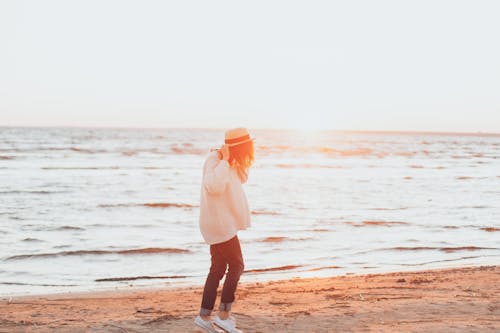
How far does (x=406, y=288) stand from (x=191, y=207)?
32.2ft

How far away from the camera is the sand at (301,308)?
18.4 feet

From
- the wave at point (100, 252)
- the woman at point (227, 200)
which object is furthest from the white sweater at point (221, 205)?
the wave at point (100, 252)

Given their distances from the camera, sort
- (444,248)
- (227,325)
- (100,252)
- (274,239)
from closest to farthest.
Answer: (227,325) < (100,252) < (444,248) < (274,239)

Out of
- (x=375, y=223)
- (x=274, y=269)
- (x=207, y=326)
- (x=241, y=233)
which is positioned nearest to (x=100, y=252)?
(x=241, y=233)

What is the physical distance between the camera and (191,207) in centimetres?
1644

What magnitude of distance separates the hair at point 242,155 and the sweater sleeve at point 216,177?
0.44ft

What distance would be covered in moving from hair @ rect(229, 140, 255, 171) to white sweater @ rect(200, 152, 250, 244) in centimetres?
7

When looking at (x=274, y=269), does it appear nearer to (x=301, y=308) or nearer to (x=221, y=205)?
(x=301, y=308)

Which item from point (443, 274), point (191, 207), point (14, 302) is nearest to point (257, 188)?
point (191, 207)

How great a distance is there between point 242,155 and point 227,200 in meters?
0.38

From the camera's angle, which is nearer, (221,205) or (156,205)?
(221,205)

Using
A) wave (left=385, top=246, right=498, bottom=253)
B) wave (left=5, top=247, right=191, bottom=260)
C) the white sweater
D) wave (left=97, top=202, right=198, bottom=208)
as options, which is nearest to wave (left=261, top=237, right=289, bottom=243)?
wave (left=5, top=247, right=191, bottom=260)

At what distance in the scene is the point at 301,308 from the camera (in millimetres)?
6293

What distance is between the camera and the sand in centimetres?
562
